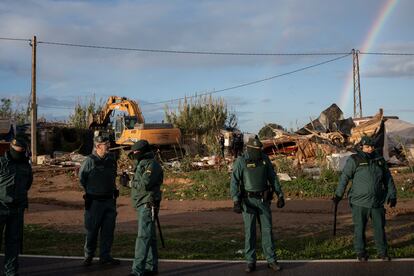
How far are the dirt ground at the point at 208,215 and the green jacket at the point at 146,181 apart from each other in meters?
4.97

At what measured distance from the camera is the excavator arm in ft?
107

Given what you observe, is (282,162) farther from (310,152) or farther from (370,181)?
(370,181)

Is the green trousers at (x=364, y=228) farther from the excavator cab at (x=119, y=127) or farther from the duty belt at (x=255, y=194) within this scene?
the excavator cab at (x=119, y=127)

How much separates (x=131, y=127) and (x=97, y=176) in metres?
23.5

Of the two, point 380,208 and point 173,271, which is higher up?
point 380,208

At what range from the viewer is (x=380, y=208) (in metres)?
8.11

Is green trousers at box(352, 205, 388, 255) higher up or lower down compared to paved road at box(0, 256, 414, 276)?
higher up

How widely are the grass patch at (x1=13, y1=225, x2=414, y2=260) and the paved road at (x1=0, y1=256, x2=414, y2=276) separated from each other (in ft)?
2.02

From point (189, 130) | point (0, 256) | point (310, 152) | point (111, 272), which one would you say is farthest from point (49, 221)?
point (189, 130)

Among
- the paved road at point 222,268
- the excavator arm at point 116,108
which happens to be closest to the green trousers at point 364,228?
the paved road at point 222,268

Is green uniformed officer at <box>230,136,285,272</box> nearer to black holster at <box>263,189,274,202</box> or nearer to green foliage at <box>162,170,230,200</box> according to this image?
black holster at <box>263,189,274,202</box>

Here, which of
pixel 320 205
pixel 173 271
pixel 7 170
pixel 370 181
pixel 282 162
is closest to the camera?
pixel 7 170

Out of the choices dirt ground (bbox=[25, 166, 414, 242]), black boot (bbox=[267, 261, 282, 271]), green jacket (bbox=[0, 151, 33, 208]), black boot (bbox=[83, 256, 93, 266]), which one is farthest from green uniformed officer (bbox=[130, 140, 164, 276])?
dirt ground (bbox=[25, 166, 414, 242])

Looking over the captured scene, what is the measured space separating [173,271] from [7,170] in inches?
100
